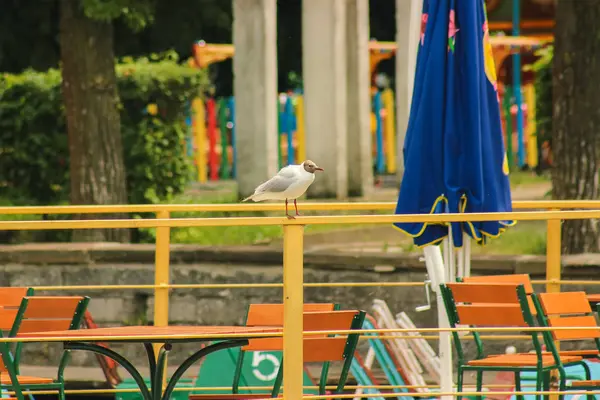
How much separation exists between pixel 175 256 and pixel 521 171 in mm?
12935

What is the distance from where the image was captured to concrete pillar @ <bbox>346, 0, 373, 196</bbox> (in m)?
18.0

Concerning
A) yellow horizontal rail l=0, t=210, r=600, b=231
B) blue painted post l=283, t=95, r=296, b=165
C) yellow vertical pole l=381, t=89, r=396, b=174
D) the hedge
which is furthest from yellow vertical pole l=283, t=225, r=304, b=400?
yellow vertical pole l=381, t=89, r=396, b=174

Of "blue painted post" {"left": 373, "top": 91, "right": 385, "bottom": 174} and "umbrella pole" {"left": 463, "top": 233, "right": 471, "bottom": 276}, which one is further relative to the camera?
"blue painted post" {"left": 373, "top": 91, "right": 385, "bottom": 174}

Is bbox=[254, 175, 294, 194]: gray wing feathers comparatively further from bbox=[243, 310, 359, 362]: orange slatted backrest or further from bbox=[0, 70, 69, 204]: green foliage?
bbox=[0, 70, 69, 204]: green foliage

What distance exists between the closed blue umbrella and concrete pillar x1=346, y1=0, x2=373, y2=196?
413 inches

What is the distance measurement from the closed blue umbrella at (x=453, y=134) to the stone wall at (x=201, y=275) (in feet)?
10.7

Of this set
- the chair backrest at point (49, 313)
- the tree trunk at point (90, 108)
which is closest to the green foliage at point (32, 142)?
the tree trunk at point (90, 108)

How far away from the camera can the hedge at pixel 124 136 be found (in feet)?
46.9

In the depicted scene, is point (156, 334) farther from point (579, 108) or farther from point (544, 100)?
point (544, 100)

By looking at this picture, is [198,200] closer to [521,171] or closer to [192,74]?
[192,74]

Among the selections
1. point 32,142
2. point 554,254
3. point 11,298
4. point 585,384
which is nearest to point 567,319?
point 585,384

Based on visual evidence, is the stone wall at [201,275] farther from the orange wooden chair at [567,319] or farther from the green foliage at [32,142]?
the orange wooden chair at [567,319]

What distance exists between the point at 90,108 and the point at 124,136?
4.03 feet

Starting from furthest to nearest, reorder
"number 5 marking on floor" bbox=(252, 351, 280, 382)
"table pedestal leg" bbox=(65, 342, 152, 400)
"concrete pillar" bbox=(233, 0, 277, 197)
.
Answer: "concrete pillar" bbox=(233, 0, 277, 197), "number 5 marking on floor" bbox=(252, 351, 280, 382), "table pedestal leg" bbox=(65, 342, 152, 400)
